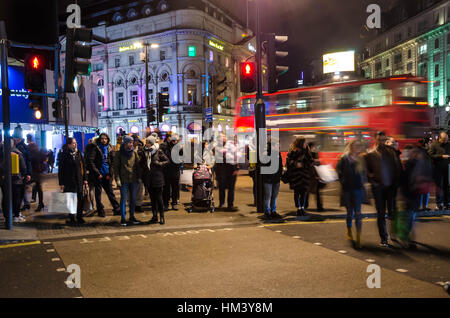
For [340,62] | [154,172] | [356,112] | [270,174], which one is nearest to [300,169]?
[270,174]

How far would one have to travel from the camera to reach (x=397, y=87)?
16234 millimetres

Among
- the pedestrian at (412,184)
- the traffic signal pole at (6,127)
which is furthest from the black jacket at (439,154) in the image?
the traffic signal pole at (6,127)

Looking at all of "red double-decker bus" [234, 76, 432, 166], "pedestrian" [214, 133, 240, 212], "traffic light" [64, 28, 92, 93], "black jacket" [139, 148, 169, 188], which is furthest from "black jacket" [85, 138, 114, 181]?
"red double-decker bus" [234, 76, 432, 166]

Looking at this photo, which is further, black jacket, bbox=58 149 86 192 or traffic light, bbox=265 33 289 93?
traffic light, bbox=265 33 289 93

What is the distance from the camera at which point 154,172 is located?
830 centimetres

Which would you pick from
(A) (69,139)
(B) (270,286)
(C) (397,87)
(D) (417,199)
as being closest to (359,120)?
(C) (397,87)

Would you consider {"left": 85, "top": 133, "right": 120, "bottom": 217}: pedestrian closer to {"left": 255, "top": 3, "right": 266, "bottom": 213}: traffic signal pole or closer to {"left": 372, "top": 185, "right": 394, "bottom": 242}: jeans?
{"left": 255, "top": 3, "right": 266, "bottom": 213}: traffic signal pole

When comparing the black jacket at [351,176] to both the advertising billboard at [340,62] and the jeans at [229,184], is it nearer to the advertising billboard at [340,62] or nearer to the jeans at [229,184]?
the jeans at [229,184]

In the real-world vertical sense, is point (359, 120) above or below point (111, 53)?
below

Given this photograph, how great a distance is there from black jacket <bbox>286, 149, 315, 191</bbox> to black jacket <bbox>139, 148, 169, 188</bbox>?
9.43ft

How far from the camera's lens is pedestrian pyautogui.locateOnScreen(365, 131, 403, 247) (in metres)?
6.26

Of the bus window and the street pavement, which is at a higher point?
the bus window
